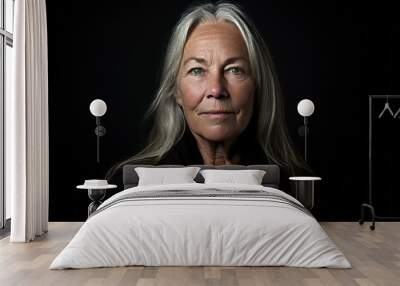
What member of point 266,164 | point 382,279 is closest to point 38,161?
point 266,164

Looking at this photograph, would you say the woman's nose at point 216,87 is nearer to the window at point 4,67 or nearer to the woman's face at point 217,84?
the woman's face at point 217,84

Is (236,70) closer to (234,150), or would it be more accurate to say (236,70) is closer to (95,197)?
(234,150)

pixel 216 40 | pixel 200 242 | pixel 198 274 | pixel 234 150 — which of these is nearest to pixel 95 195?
pixel 234 150

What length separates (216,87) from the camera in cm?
816

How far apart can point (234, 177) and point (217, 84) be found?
4.37 ft

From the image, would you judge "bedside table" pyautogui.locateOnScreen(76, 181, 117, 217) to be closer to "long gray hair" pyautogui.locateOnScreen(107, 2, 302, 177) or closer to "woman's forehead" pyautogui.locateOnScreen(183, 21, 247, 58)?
"long gray hair" pyautogui.locateOnScreen(107, 2, 302, 177)

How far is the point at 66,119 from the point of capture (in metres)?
8.41

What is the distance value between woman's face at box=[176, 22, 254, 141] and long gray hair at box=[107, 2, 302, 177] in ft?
0.37

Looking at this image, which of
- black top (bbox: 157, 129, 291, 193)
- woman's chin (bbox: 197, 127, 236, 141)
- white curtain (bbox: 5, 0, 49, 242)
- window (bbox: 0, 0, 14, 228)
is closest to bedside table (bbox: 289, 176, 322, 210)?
black top (bbox: 157, 129, 291, 193)

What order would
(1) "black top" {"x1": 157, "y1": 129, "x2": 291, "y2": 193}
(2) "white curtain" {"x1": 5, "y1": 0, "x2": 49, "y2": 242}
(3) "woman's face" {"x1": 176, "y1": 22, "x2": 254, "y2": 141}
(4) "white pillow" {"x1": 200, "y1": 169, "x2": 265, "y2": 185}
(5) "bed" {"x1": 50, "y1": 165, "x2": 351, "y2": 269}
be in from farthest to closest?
1. (1) "black top" {"x1": 157, "y1": 129, "x2": 291, "y2": 193}
2. (3) "woman's face" {"x1": 176, "y1": 22, "x2": 254, "y2": 141}
3. (4) "white pillow" {"x1": 200, "y1": 169, "x2": 265, "y2": 185}
4. (2) "white curtain" {"x1": 5, "y1": 0, "x2": 49, "y2": 242}
5. (5) "bed" {"x1": 50, "y1": 165, "x2": 351, "y2": 269}

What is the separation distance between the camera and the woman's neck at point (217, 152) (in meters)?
8.29

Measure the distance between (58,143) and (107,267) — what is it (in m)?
3.58

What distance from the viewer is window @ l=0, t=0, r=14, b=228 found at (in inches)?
298

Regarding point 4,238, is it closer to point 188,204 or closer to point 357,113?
point 188,204
